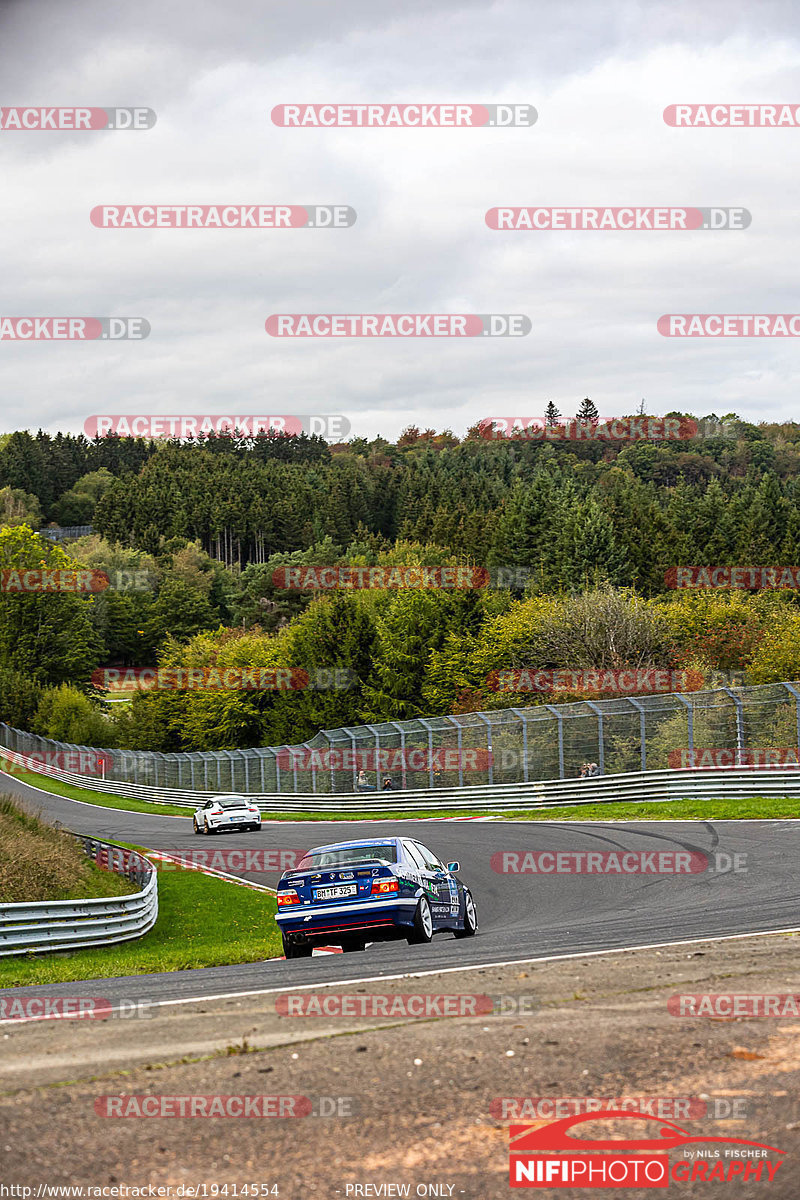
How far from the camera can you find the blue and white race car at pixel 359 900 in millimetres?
12961

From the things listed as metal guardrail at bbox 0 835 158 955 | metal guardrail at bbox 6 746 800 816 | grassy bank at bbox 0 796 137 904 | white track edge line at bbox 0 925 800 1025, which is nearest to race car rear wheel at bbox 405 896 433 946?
white track edge line at bbox 0 925 800 1025

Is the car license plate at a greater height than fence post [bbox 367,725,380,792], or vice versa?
the car license plate

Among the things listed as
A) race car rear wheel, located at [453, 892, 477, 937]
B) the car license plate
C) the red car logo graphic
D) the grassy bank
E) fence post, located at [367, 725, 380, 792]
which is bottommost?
fence post, located at [367, 725, 380, 792]

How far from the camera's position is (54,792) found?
64.1 m

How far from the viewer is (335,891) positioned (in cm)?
1313

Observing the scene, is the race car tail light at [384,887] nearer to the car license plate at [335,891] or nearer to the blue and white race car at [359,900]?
the blue and white race car at [359,900]

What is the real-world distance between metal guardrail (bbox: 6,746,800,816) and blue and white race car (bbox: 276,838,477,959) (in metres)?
15.2

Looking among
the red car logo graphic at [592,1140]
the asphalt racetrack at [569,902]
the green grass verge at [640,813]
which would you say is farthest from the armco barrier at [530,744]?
the red car logo graphic at [592,1140]

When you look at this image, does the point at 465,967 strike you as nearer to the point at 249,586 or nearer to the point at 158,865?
the point at 158,865

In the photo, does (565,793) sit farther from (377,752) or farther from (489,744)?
(377,752)

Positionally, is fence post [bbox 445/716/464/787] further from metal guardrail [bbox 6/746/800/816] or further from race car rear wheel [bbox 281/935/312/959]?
race car rear wheel [bbox 281/935/312/959]

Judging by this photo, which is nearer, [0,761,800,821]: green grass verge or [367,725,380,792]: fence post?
[0,761,800,821]: green grass verge

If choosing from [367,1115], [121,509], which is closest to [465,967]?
[367,1115]

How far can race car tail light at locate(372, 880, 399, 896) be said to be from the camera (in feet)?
42.5
